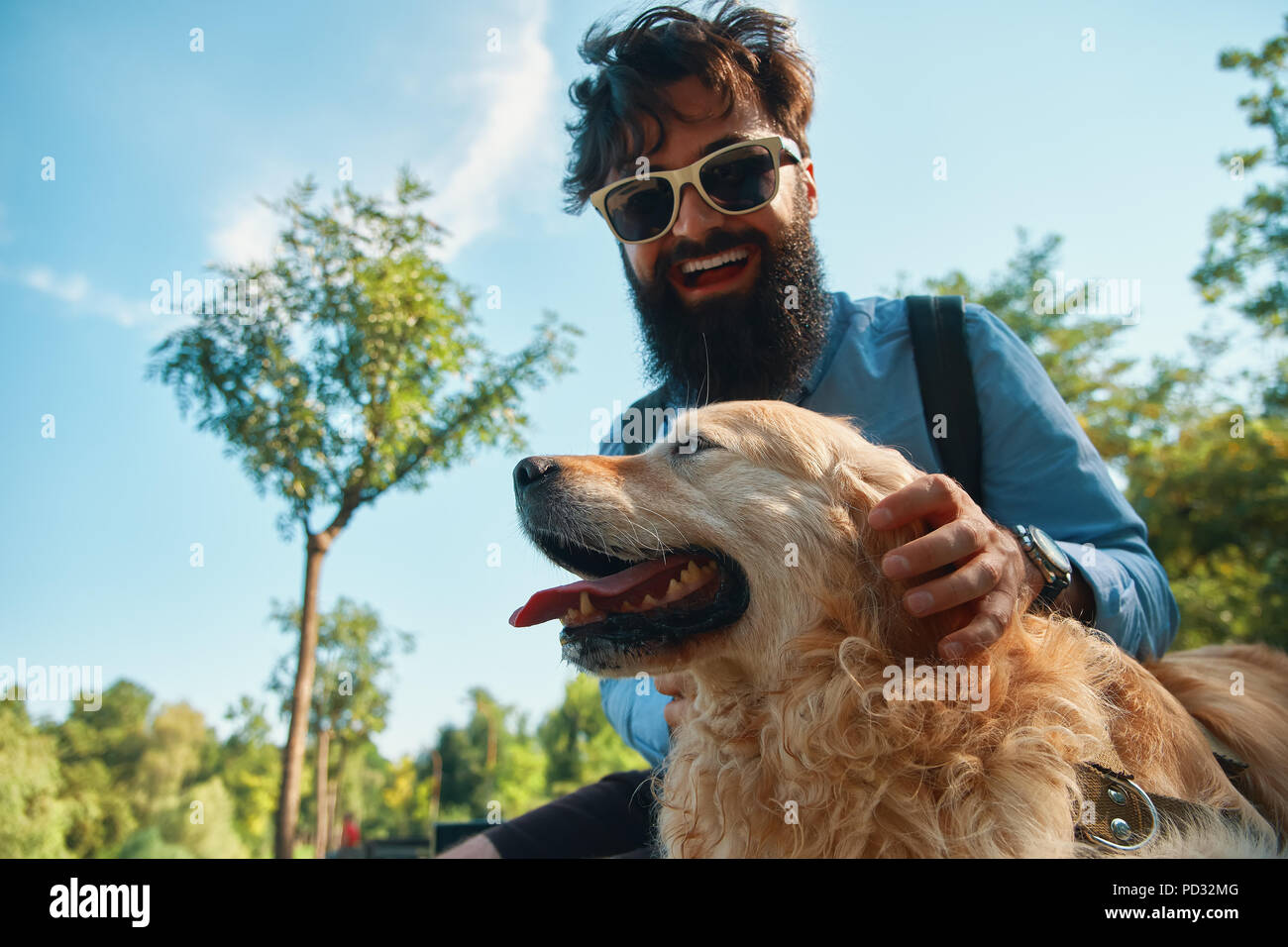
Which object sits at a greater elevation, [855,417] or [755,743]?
[855,417]

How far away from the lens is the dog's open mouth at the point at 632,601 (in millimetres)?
1977

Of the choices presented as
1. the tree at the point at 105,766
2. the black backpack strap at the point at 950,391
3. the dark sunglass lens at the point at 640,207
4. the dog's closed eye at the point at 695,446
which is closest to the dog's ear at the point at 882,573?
the dog's closed eye at the point at 695,446

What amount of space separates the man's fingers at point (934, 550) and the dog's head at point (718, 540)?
229 millimetres

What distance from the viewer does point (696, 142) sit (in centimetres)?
313

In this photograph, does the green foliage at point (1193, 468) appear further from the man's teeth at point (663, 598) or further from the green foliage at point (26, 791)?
the green foliage at point (26, 791)

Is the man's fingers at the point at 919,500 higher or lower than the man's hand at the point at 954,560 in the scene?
higher

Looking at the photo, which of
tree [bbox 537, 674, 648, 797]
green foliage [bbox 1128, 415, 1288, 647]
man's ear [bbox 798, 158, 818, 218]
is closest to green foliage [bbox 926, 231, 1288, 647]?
green foliage [bbox 1128, 415, 1288, 647]

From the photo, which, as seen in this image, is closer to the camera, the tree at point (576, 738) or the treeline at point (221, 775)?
the treeline at point (221, 775)

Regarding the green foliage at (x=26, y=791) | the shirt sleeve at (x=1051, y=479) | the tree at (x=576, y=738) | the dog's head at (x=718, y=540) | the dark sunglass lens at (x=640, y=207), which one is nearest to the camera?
the dog's head at (x=718, y=540)

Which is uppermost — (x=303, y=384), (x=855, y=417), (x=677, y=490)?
(x=303, y=384)

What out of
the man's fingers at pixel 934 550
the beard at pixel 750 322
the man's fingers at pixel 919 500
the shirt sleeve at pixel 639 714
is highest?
the beard at pixel 750 322
